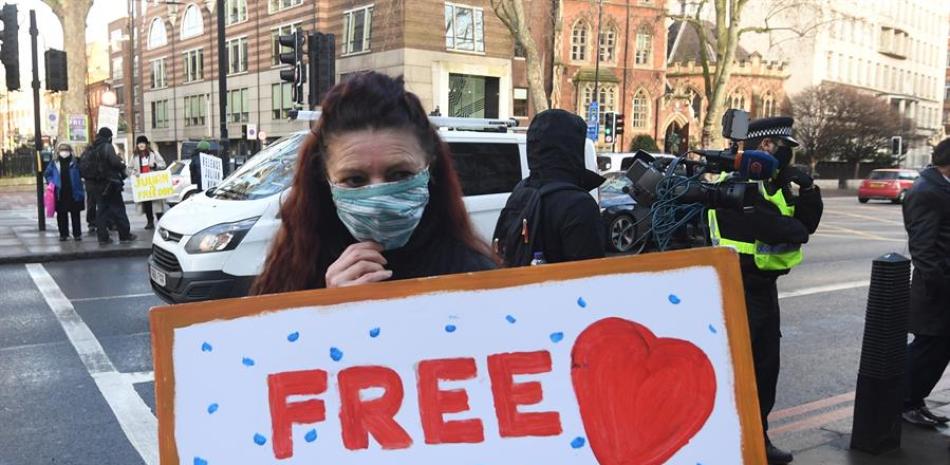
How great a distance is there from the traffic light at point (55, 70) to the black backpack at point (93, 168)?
3.12 m

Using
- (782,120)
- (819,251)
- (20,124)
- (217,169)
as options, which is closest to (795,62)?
(819,251)

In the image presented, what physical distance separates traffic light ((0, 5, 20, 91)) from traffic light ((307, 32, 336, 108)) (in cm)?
642

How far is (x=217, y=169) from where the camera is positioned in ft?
38.3

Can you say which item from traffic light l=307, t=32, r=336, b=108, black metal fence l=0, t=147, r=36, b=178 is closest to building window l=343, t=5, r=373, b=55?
black metal fence l=0, t=147, r=36, b=178

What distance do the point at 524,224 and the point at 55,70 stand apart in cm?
1490

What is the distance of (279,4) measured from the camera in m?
44.7

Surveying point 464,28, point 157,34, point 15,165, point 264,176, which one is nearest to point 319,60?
point 264,176

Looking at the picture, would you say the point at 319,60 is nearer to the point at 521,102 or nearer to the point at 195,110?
the point at 521,102

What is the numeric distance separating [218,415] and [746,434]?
110cm

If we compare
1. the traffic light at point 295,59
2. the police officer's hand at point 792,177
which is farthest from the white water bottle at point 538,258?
the traffic light at point 295,59

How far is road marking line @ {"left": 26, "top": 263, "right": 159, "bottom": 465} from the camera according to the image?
4.38 metres

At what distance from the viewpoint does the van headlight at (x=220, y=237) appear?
661 centimetres

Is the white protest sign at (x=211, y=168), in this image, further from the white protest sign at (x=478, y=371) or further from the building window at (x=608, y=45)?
the building window at (x=608, y=45)

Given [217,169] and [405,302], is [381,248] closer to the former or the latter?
[405,302]
